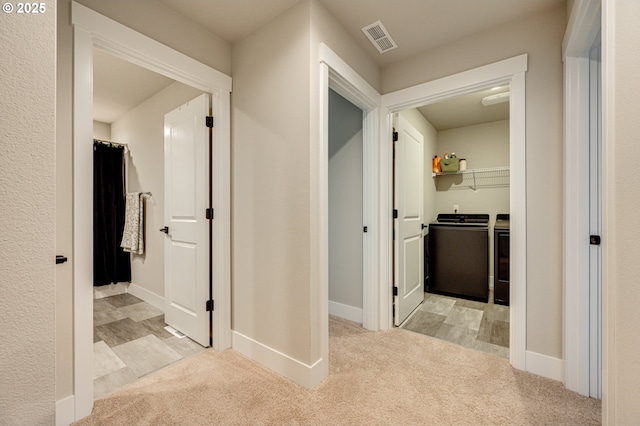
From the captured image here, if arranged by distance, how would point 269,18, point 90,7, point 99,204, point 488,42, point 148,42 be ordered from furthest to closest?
point 99,204
point 488,42
point 269,18
point 148,42
point 90,7

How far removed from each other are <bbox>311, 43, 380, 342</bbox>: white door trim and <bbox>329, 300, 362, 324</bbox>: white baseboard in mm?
122

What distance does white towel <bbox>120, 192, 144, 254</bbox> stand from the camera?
3348 mm

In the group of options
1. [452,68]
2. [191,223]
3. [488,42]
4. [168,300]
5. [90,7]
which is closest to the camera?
[90,7]

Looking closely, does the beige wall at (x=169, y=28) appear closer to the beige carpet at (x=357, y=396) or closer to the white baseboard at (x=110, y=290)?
the beige carpet at (x=357, y=396)

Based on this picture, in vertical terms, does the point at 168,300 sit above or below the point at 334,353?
above

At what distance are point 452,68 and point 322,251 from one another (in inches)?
72.6

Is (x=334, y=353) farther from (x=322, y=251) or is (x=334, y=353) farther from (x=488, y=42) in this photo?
(x=488, y=42)

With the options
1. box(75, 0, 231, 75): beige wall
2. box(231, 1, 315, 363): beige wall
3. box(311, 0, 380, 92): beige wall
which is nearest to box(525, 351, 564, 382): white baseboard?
box(231, 1, 315, 363): beige wall

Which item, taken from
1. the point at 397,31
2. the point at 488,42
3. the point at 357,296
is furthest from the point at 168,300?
the point at 488,42

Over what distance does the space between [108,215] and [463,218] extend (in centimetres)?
514

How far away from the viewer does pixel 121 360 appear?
2047 mm

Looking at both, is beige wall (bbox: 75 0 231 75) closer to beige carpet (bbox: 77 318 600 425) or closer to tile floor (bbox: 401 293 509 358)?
beige carpet (bbox: 77 318 600 425)

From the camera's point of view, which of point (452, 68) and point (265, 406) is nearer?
point (265, 406)

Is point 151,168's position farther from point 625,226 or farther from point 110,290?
point 625,226
